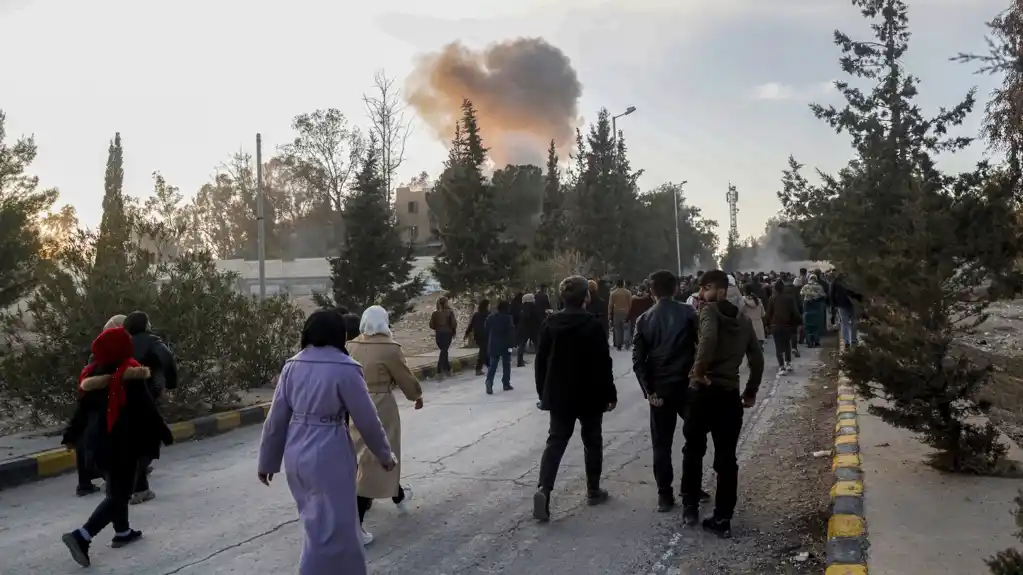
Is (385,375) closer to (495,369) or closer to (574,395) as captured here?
(574,395)

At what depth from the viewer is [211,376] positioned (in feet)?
37.3

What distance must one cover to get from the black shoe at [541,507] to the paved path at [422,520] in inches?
3.6

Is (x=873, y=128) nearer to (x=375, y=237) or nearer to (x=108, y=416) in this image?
(x=375, y=237)

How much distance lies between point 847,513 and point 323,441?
367 centimetres

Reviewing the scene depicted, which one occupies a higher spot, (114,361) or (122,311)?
(122,311)

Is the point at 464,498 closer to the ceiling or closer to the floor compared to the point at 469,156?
closer to the floor

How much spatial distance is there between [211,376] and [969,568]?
952 centimetres

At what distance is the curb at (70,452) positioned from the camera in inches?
316

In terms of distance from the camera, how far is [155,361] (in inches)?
280

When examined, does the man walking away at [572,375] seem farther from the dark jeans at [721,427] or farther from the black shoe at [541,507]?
the dark jeans at [721,427]

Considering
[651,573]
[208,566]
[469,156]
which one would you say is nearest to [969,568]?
[651,573]

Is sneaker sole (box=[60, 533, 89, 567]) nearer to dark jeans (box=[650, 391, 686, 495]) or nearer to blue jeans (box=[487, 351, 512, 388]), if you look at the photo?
dark jeans (box=[650, 391, 686, 495])

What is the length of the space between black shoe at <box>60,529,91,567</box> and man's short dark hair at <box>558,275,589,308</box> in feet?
11.8

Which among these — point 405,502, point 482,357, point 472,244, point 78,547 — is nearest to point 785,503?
point 405,502
